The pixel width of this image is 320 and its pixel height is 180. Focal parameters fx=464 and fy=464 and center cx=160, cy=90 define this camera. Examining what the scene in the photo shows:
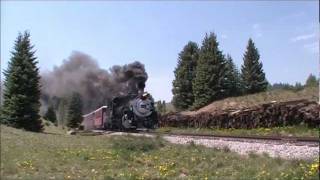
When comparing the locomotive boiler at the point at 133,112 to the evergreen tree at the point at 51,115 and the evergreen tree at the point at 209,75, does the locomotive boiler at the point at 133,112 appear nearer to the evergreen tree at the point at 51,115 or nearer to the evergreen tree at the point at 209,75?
the evergreen tree at the point at 209,75

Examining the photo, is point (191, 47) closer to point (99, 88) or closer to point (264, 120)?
point (99, 88)

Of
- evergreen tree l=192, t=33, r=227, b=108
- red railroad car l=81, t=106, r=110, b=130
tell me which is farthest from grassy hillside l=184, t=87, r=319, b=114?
red railroad car l=81, t=106, r=110, b=130

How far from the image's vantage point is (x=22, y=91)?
43250 millimetres

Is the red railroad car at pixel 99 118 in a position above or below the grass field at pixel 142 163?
above

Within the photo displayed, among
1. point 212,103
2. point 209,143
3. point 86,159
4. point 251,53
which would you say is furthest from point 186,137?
point 251,53

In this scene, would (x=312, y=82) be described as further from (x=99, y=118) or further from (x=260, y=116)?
(x=260, y=116)

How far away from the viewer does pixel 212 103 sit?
45.4m

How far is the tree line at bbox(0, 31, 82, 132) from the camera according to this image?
42.6 meters

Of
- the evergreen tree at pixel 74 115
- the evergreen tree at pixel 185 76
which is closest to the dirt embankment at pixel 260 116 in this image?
the evergreen tree at pixel 185 76

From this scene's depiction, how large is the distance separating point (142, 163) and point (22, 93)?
28375mm

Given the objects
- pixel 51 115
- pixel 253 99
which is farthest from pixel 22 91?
pixel 51 115

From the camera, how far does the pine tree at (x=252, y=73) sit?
59688 mm

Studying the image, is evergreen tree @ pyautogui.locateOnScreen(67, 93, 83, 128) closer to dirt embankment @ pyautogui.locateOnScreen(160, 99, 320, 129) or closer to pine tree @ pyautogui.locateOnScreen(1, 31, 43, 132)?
pine tree @ pyautogui.locateOnScreen(1, 31, 43, 132)

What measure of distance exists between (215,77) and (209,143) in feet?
86.6
